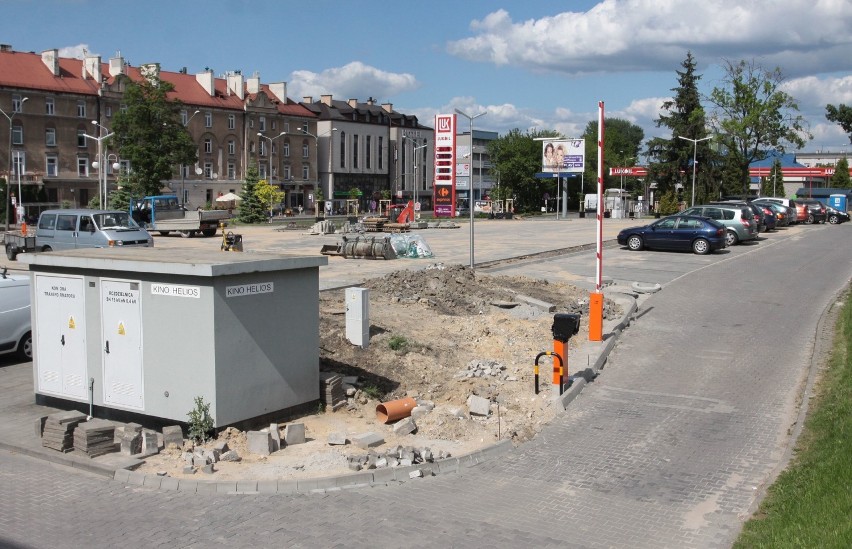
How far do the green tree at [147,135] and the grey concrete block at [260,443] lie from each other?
62.1 meters

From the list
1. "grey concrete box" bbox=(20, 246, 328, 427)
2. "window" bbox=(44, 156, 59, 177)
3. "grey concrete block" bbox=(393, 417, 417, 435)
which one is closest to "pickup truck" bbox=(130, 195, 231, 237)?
"window" bbox=(44, 156, 59, 177)

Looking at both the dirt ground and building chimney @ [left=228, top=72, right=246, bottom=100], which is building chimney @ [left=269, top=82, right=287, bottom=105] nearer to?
building chimney @ [left=228, top=72, right=246, bottom=100]

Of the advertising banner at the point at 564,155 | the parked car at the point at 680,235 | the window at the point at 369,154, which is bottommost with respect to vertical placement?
the parked car at the point at 680,235

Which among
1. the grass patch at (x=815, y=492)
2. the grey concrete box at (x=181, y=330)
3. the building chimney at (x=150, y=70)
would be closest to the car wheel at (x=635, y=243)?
the grass patch at (x=815, y=492)

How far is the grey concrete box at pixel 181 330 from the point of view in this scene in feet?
30.5

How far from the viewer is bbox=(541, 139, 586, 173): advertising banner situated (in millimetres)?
80438

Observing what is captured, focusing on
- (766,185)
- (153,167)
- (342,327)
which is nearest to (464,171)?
(766,185)

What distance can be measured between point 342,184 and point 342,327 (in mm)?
98120

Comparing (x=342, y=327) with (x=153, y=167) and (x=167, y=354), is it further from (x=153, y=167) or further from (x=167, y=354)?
(x=153, y=167)

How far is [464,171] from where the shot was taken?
119m

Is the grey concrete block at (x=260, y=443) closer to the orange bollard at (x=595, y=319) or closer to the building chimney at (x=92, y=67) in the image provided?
the orange bollard at (x=595, y=319)

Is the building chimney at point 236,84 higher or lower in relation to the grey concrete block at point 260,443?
higher

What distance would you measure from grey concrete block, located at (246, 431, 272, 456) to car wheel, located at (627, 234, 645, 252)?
26.6 metres

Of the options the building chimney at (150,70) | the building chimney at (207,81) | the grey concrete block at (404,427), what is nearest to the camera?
the grey concrete block at (404,427)
